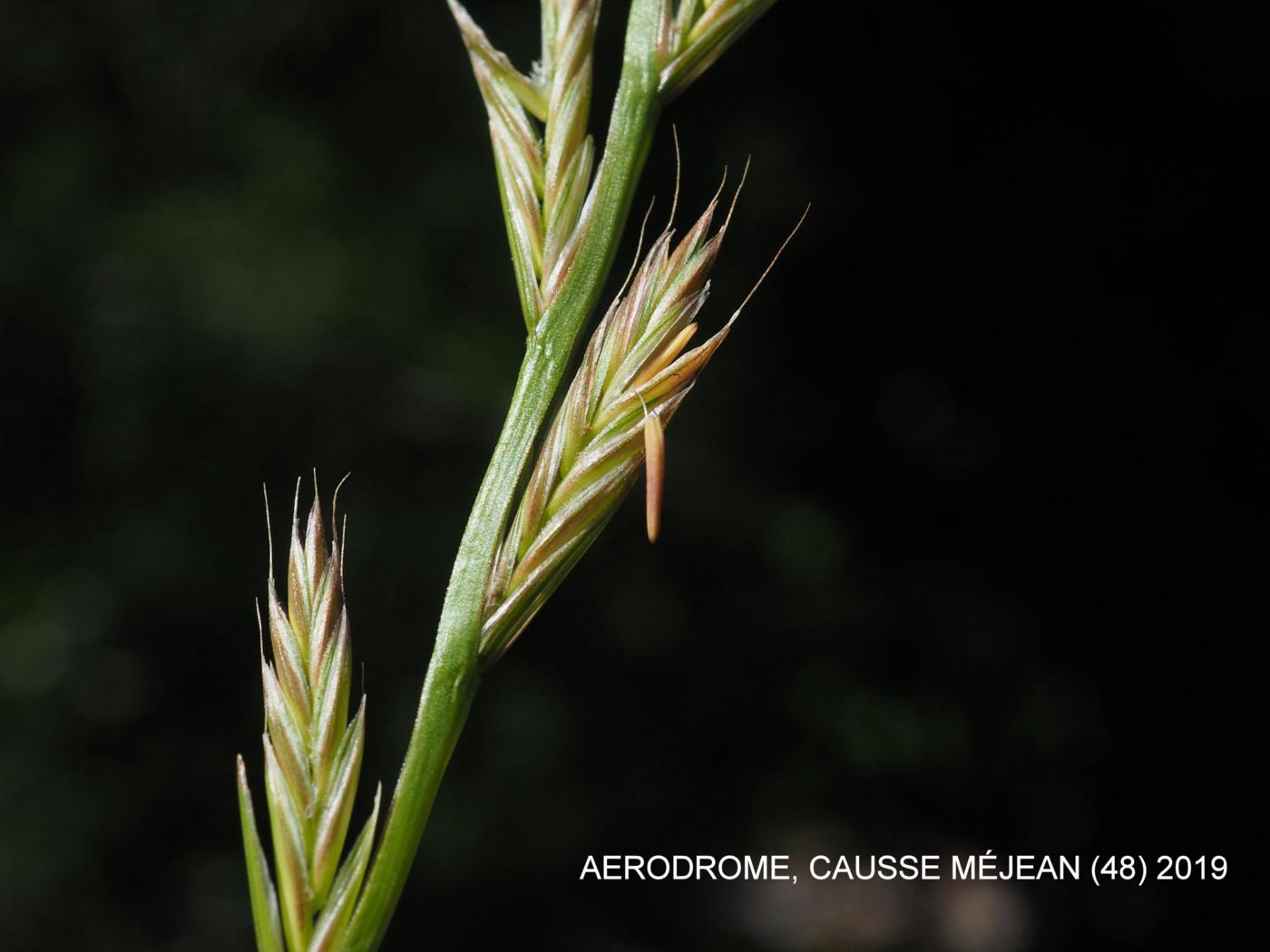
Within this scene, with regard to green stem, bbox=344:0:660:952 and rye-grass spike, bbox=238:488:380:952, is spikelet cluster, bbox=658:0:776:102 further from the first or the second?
rye-grass spike, bbox=238:488:380:952

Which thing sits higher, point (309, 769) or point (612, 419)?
point (612, 419)

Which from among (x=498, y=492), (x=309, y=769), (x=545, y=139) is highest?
(x=545, y=139)

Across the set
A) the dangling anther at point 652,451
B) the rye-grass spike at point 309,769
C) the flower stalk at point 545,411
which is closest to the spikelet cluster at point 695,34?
the flower stalk at point 545,411

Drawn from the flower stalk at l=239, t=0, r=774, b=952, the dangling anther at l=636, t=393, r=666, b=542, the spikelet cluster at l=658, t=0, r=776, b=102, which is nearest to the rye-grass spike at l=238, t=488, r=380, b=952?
the flower stalk at l=239, t=0, r=774, b=952

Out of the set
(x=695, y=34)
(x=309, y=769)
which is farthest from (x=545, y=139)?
(x=309, y=769)

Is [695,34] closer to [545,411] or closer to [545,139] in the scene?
[545,139]

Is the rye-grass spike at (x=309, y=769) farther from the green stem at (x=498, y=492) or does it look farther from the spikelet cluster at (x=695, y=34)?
the spikelet cluster at (x=695, y=34)
